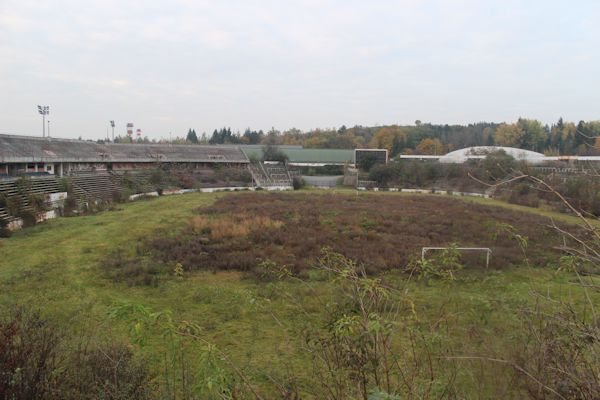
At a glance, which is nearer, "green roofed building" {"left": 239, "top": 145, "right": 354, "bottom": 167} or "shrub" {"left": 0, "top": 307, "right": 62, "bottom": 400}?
"shrub" {"left": 0, "top": 307, "right": 62, "bottom": 400}

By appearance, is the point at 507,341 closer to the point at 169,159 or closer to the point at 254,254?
the point at 254,254

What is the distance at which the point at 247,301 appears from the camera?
20.3 ft

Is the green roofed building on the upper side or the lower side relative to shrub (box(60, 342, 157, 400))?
upper

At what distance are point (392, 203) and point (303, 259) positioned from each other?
17270mm

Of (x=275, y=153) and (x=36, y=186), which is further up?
(x=275, y=153)

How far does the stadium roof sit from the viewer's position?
31188 mm

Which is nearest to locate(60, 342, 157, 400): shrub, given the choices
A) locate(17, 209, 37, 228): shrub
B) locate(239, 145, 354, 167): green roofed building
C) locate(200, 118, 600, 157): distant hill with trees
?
locate(17, 209, 37, 228): shrub

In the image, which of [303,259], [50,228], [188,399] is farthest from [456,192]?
[188,399]

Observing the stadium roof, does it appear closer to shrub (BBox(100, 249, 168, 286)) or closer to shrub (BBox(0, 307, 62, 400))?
shrub (BBox(100, 249, 168, 286))

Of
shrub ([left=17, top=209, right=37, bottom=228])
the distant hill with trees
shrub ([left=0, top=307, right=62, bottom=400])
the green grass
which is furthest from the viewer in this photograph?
the distant hill with trees

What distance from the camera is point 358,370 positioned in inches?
121

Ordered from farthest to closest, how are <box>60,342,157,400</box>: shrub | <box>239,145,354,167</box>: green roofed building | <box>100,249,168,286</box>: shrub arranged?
<box>239,145,354,167</box>: green roofed building
<box>100,249,168,286</box>: shrub
<box>60,342,157,400</box>: shrub

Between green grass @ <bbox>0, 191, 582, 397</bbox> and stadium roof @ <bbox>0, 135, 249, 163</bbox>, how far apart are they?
18415 mm

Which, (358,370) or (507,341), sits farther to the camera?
(507,341)
